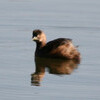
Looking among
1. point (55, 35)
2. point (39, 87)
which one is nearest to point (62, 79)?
point (39, 87)

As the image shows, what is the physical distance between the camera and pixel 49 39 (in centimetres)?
2025

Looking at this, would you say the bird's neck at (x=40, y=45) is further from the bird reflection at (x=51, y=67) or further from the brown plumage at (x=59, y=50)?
the bird reflection at (x=51, y=67)

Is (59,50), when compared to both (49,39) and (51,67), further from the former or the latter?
(51,67)

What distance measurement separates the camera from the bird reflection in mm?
16180

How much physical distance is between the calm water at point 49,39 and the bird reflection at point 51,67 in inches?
0.9

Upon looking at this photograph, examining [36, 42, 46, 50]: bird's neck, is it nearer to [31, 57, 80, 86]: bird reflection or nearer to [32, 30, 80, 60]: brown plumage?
[32, 30, 80, 60]: brown plumage

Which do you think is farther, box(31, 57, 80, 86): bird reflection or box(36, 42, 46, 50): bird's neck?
box(36, 42, 46, 50): bird's neck

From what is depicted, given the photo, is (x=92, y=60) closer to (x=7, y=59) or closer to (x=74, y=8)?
(x=7, y=59)

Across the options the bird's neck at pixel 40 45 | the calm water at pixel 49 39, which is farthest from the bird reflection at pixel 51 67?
the bird's neck at pixel 40 45

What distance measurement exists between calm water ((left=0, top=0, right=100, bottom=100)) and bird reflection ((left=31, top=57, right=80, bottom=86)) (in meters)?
0.02

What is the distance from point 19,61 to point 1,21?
15.1 ft

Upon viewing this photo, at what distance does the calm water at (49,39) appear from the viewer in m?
14.5

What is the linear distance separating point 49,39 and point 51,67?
277 cm

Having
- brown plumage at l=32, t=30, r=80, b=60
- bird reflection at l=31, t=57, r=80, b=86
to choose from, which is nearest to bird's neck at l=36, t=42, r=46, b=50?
brown plumage at l=32, t=30, r=80, b=60
